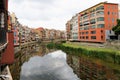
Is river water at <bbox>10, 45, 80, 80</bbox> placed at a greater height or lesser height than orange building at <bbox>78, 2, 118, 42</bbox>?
lesser

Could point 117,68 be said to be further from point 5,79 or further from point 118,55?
point 5,79

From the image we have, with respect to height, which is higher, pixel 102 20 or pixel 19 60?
pixel 102 20

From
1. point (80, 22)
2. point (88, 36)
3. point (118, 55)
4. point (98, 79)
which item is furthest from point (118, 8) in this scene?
point (98, 79)

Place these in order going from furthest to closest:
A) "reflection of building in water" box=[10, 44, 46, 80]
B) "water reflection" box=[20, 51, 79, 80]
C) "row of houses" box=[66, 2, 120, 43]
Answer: "row of houses" box=[66, 2, 120, 43] → "reflection of building in water" box=[10, 44, 46, 80] → "water reflection" box=[20, 51, 79, 80]

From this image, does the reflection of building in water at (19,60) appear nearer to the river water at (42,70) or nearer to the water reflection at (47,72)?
the river water at (42,70)

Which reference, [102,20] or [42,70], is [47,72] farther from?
[102,20]

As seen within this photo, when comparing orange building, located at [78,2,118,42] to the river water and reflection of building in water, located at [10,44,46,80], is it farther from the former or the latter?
reflection of building in water, located at [10,44,46,80]

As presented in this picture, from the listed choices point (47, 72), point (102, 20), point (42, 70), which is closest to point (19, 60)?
point (42, 70)

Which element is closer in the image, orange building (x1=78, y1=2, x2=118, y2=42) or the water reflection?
the water reflection

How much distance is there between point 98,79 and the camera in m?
35.8

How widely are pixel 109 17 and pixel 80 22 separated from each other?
90.2 feet

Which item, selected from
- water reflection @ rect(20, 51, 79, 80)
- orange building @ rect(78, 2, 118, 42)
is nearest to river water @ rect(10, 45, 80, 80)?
water reflection @ rect(20, 51, 79, 80)

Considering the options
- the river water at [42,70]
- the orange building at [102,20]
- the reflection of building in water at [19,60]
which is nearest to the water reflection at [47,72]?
the river water at [42,70]

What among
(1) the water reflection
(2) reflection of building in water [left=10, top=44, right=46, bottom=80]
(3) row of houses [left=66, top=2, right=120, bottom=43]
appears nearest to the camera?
(1) the water reflection
